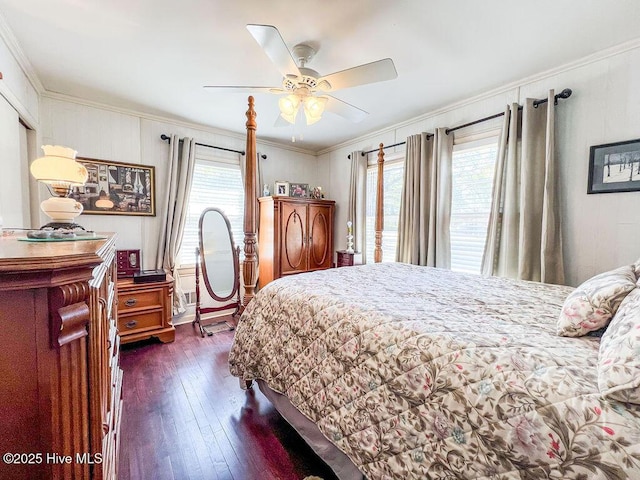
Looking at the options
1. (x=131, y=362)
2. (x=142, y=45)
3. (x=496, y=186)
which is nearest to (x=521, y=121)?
(x=496, y=186)

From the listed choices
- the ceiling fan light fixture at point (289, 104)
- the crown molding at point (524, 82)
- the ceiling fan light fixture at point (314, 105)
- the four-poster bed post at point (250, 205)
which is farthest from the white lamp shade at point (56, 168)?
the crown molding at point (524, 82)

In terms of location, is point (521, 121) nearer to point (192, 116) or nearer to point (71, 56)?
point (192, 116)

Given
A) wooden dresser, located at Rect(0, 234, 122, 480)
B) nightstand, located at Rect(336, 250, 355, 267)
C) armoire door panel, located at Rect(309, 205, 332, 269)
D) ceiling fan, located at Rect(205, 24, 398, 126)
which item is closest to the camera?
wooden dresser, located at Rect(0, 234, 122, 480)

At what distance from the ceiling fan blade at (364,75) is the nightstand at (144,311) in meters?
2.53

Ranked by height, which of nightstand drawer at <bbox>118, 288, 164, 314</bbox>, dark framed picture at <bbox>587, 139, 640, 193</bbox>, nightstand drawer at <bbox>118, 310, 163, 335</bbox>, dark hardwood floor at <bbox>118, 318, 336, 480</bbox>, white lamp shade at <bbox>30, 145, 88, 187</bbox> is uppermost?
dark framed picture at <bbox>587, 139, 640, 193</bbox>

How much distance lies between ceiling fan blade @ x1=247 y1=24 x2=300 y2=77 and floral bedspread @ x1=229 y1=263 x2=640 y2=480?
1.41 meters

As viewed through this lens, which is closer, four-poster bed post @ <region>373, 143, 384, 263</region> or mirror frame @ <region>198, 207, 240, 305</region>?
four-poster bed post @ <region>373, 143, 384, 263</region>

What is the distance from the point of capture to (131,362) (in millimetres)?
2475

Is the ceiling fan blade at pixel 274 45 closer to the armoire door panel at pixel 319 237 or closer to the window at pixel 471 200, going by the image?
the window at pixel 471 200

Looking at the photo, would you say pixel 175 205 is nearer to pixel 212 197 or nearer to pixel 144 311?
pixel 212 197

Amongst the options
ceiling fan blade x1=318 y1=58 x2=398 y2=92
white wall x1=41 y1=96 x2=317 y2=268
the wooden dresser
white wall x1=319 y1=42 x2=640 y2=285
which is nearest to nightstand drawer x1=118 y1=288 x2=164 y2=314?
white wall x1=41 y1=96 x2=317 y2=268

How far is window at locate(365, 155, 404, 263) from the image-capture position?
362 centimetres

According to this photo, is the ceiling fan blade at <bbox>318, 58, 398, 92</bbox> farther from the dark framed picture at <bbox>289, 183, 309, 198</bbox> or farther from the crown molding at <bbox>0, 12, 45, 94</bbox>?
the dark framed picture at <bbox>289, 183, 309, 198</bbox>

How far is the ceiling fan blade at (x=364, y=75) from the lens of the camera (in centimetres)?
168
